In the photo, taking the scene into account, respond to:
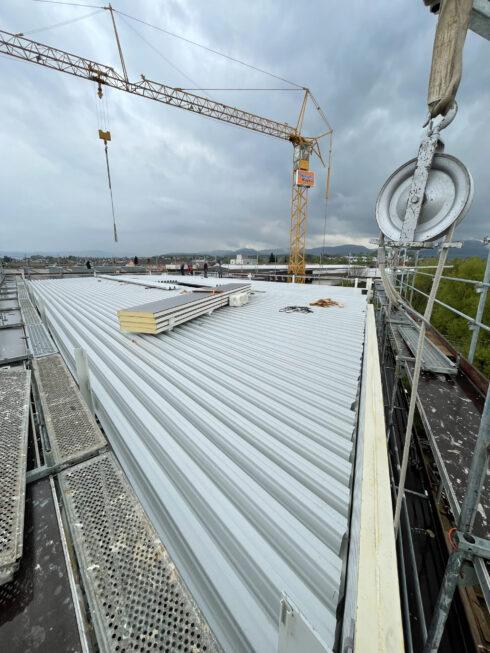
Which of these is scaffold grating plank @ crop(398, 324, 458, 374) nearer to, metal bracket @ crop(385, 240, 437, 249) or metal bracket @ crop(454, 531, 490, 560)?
metal bracket @ crop(385, 240, 437, 249)

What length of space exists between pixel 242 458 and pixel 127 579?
124 centimetres

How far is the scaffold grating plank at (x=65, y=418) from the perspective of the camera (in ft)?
8.47

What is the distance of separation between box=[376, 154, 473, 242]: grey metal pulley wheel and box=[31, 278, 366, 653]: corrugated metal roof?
A: 2195 millimetres

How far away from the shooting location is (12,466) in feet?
7.44

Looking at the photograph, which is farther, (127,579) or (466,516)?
(466,516)

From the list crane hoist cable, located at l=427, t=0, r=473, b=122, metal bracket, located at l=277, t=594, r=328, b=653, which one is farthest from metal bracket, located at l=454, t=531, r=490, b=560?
crane hoist cable, located at l=427, t=0, r=473, b=122

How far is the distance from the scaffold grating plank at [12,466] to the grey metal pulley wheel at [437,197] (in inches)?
160

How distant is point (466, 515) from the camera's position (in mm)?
1838

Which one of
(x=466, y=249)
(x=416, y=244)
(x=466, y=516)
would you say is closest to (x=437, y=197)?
(x=416, y=244)

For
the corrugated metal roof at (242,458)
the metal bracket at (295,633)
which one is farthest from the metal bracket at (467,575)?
the metal bracket at (295,633)

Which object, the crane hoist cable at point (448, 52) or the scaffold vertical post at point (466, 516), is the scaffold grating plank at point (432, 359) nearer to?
the scaffold vertical post at point (466, 516)

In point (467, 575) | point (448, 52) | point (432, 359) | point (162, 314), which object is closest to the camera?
point (448, 52)

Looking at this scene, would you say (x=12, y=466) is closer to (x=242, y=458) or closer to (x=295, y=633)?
(x=242, y=458)

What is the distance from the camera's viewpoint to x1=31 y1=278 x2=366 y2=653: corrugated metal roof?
169 centimetres
